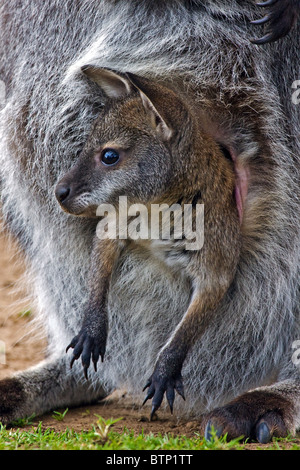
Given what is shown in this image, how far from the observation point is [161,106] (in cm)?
310

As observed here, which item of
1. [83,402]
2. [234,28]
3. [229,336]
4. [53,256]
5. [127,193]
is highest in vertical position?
[234,28]

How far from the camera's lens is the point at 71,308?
154 inches

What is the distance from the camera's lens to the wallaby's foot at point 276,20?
3.08 metres

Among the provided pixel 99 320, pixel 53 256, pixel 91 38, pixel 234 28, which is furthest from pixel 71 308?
pixel 234 28

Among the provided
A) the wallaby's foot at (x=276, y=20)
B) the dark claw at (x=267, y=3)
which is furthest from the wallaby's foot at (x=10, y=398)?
the dark claw at (x=267, y=3)

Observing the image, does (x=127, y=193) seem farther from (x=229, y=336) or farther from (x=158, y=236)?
(x=229, y=336)

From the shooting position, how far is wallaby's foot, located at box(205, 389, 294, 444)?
3.14 meters

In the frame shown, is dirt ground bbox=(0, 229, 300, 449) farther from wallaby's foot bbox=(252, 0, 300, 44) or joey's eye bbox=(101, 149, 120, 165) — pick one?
wallaby's foot bbox=(252, 0, 300, 44)

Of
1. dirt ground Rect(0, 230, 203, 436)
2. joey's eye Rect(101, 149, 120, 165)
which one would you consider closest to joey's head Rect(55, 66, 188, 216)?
joey's eye Rect(101, 149, 120, 165)

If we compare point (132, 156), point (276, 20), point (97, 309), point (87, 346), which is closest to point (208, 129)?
point (132, 156)

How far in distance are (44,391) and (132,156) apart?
1402 mm
